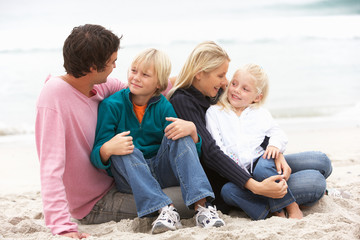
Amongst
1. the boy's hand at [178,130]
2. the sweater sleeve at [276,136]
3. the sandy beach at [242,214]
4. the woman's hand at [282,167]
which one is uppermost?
the boy's hand at [178,130]

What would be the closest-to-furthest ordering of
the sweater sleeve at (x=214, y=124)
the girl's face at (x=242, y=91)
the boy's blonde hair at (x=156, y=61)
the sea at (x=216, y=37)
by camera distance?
1. the boy's blonde hair at (x=156, y=61)
2. the sweater sleeve at (x=214, y=124)
3. the girl's face at (x=242, y=91)
4. the sea at (x=216, y=37)

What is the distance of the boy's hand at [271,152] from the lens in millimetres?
2717

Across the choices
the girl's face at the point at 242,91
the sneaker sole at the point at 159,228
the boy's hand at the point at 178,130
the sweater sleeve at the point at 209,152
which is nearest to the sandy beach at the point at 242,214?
the sneaker sole at the point at 159,228

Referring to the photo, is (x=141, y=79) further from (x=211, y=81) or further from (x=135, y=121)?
(x=211, y=81)

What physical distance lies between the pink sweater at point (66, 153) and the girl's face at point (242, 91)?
0.93 meters

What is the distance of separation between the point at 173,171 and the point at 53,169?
2.38ft

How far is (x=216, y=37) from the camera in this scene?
15.4m

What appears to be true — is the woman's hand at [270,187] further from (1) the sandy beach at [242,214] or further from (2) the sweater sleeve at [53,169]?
(2) the sweater sleeve at [53,169]

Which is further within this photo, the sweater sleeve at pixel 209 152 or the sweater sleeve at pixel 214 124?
the sweater sleeve at pixel 214 124

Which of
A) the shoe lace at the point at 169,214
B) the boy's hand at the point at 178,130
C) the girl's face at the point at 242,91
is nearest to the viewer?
the shoe lace at the point at 169,214

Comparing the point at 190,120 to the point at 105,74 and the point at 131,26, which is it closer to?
the point at 105,74

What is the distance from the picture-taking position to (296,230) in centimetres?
222

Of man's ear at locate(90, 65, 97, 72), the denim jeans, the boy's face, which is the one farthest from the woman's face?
man's ear at locate(90, 65, 97, 72)

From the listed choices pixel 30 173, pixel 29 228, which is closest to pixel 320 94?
pixel 30 173
